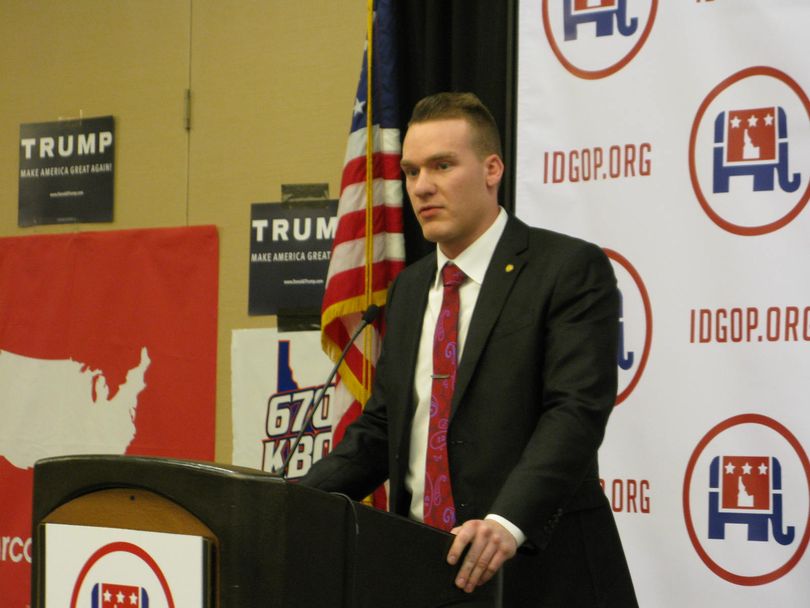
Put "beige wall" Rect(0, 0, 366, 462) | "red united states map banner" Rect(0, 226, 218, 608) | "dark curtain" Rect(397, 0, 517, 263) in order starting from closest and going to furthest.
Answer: "dark curtain" Rect(397, 0, 517, 263)
"beige wall" Rect(0, 0, 366, 462)
"red united states map banner" Rect(0, 226, 218, 608)

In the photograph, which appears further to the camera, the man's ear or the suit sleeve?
the man's ear

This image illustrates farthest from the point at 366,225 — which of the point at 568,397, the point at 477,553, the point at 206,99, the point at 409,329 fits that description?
the point at 477,553

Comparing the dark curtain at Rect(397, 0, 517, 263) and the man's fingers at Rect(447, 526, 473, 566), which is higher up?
the dark curtain at Rect(397, 0, 517, 263)

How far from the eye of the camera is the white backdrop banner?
268 centimetres

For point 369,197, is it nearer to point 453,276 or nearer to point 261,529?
point 453,276

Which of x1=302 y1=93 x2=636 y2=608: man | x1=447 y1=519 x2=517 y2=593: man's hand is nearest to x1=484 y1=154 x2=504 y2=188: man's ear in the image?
x1=302 y1=93 x2=636 y2=608: man

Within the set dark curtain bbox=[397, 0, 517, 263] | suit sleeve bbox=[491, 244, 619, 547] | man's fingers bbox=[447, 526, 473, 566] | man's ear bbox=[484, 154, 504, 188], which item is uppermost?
dark curtain bbox=[397, 0, 517, 263]

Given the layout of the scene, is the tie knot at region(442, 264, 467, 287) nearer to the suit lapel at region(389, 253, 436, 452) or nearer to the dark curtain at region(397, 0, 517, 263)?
the suit lapel at region(389, 253, 436, 452)

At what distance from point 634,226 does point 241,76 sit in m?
1.89

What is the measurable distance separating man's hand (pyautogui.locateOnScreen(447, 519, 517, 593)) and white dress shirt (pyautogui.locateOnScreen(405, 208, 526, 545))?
0.54 metres

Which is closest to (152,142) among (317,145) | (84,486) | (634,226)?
(317,145)

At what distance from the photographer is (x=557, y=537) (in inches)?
73.1

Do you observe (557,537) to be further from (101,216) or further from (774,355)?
(101,216)

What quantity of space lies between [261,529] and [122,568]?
203mm
